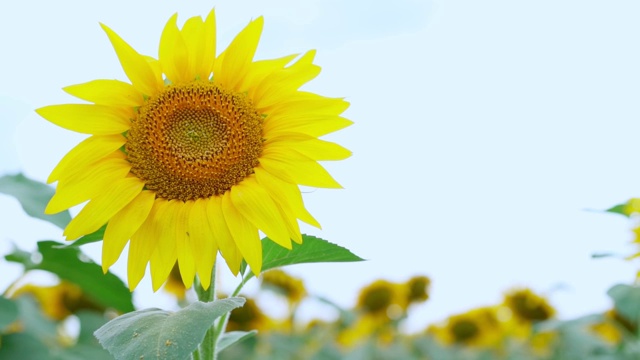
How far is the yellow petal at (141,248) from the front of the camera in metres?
1.59

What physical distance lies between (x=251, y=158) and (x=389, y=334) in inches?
183

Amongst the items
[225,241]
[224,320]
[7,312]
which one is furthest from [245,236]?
[7,312]

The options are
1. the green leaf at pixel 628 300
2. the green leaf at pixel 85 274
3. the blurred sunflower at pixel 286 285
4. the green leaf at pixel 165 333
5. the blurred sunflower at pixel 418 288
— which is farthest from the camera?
the blurred sunflower at pixel 418 288

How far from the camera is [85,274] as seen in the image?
214 cm

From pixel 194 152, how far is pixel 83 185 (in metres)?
0.26

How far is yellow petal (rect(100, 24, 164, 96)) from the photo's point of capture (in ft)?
5.49

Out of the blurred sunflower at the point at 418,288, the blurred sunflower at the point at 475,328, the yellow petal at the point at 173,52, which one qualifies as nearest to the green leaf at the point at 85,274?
the yellow petal at the point at 173,52

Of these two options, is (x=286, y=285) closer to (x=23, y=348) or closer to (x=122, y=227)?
(x=23, y=348)

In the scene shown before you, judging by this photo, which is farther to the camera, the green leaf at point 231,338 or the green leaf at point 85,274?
the green leaf at point 85,274

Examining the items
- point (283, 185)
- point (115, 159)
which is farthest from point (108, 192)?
point (283, 185)

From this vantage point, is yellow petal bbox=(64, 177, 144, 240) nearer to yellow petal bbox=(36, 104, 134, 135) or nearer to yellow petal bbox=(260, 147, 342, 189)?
yellow petal bbox=(36, 104, 134, 135)

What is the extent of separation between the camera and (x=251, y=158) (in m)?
1.69

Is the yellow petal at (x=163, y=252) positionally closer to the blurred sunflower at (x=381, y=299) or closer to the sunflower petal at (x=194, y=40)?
the sunflower petal at (x=194, y=40)

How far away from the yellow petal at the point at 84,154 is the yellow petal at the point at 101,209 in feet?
0.25
